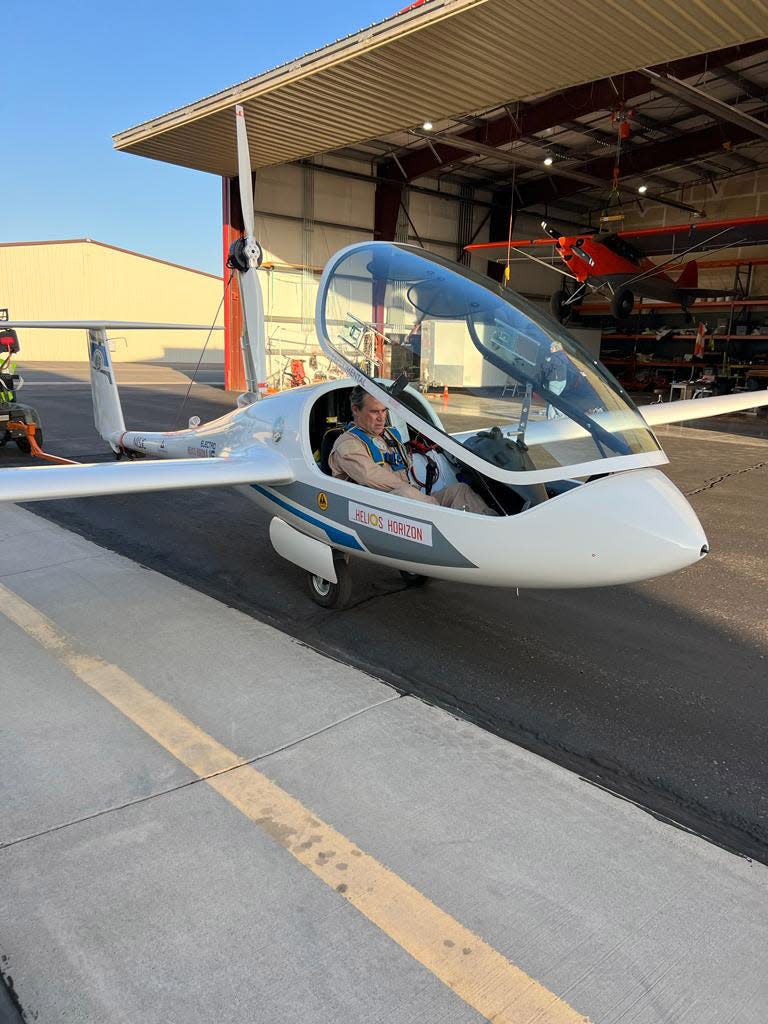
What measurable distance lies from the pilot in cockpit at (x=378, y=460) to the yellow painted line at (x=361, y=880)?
68.7 inches

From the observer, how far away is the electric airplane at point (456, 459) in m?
3.23

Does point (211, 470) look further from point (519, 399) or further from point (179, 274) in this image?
point (179, 274)

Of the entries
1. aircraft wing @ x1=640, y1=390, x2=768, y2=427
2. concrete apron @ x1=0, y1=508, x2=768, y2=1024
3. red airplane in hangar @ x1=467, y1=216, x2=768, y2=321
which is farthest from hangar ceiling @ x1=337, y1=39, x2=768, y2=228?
concrete apron @ x1=0, y1=508, x2=768, y2=1024

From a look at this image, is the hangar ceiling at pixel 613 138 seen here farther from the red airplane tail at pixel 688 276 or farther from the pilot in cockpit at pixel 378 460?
the pilot in cockpit at pixel 378 460

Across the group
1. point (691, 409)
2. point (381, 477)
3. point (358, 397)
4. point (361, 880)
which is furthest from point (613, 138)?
point (361, 880)

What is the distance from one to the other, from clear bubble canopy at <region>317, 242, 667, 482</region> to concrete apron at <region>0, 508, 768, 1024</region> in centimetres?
145

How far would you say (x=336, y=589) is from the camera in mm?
4551

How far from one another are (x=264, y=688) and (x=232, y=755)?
595mm

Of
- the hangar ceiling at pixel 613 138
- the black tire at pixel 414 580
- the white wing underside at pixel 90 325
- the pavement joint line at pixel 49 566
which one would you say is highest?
the hangar ceiling at pixel 613 138

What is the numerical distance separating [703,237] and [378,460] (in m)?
15.0

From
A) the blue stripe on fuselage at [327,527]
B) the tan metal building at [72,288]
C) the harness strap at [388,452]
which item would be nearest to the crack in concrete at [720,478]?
the harness strap at [388,452]

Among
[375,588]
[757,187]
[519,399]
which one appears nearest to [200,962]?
[519,399]

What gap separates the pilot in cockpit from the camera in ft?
13.2

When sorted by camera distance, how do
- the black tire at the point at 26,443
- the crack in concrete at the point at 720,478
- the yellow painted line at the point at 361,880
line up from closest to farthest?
the yellow painted line at the point at 361,880 → the crack in concrete at the point at 720,478 → the black tire at the point at 26,443
